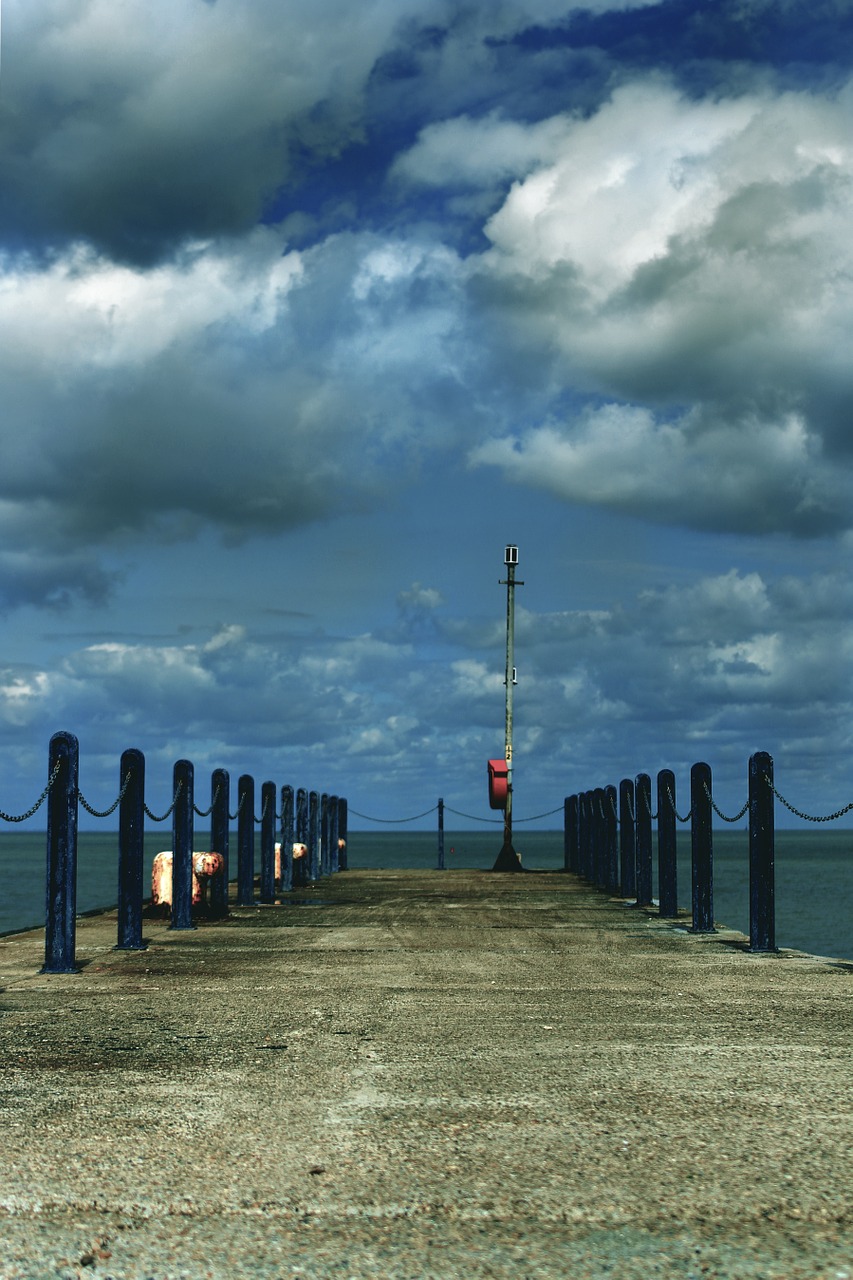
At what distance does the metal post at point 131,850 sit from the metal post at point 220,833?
3.43 meters

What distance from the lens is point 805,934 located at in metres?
40.1

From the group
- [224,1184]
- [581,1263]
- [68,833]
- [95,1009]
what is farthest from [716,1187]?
[68,833]

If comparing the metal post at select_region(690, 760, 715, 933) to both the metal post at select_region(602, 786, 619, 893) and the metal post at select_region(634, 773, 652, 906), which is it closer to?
the metal post at select_region(634, 773, 652, 906)

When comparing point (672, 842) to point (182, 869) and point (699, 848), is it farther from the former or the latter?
point (182, 869)

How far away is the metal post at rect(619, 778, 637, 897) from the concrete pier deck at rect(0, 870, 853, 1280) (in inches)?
334

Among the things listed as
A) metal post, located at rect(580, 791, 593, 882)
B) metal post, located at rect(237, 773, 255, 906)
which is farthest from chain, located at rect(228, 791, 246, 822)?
metal post, located at rect(580, 791, 593, 882)

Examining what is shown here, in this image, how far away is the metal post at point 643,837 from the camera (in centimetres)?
1658

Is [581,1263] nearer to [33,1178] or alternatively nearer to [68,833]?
[33,1178]

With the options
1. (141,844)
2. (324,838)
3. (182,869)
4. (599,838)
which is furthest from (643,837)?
(324,838)

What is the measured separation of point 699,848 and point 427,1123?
848 centimetres

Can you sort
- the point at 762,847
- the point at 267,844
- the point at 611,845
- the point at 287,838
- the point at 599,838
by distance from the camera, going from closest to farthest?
the point at 762,847
the point at 267,844
the point at 287,838
the point at 611,845
the point at 599,838

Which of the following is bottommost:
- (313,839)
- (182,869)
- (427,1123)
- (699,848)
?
(427,1123)

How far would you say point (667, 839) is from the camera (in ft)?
49.0

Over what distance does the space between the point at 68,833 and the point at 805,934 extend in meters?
34.1
